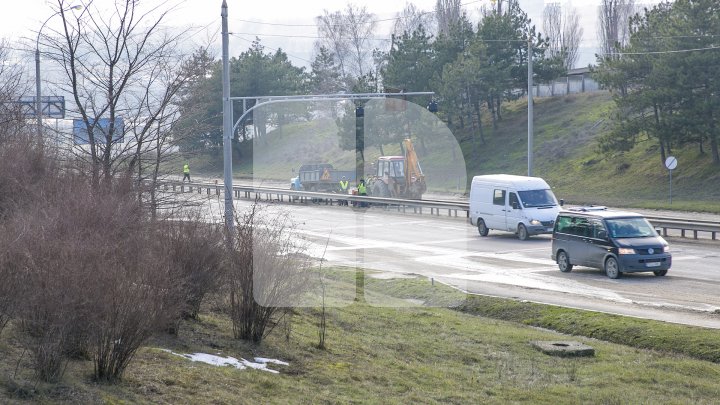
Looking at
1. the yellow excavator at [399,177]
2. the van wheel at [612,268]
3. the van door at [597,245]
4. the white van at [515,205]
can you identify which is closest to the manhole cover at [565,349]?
the yellow excavator at [399,177]

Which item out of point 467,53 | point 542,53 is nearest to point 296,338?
point 467,53

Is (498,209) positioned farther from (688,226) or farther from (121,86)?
(121,86)

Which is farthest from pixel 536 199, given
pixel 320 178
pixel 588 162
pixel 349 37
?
pixel 349 37

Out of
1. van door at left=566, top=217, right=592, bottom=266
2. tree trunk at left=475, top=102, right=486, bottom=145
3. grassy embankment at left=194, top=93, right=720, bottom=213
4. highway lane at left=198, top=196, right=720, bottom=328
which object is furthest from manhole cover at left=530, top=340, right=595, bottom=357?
tree trunk at left=475, top=102, right=486, bottom=145

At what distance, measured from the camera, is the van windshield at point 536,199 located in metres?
31.0

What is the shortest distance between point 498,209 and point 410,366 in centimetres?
2075

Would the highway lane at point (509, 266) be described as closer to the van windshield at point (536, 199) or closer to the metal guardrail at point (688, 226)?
the metal guardrail at point (688, 226)

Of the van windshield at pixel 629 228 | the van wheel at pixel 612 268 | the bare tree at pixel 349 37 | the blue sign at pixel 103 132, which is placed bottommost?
the van wheel at pixel 612 268

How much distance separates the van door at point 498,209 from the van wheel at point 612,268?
9398mm

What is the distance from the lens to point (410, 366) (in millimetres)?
11414

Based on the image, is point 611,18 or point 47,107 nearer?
point 47,107

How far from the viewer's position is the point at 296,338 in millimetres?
11758

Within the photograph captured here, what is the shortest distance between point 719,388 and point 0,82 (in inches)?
918

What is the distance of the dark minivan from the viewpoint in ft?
71.2
